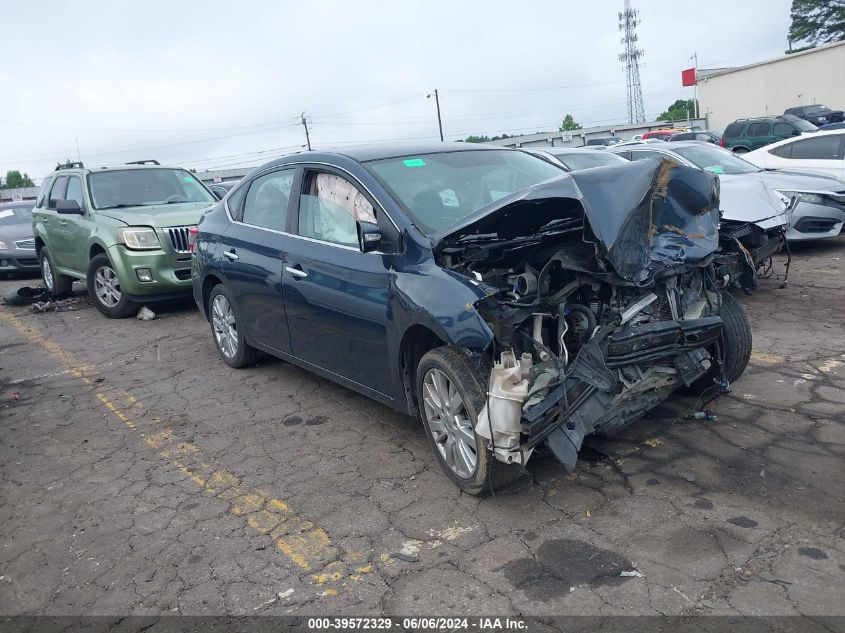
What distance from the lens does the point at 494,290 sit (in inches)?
144

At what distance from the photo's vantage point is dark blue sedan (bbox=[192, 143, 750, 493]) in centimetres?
361

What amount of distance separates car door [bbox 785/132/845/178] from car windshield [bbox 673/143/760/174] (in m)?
1.79

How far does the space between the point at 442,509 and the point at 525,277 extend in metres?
1.28

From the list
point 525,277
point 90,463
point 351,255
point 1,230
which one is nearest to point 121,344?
point 90,463

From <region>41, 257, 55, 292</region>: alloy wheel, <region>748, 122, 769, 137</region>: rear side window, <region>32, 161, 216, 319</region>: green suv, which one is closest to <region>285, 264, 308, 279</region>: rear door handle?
<region>32, 161, 216, 319</region>: green suv

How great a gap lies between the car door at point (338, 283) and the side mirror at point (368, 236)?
0.05 meters

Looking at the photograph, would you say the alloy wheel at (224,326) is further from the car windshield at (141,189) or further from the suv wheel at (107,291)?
the car windshield at (141,189)

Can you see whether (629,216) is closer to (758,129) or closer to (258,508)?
(258,508)

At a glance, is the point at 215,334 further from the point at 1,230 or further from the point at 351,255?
the point at 1,230

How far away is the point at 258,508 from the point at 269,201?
2.58 meters

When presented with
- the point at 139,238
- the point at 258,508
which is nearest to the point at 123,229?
the point at 139,238

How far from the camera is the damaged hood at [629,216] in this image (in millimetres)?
3633

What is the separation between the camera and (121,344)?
825cm

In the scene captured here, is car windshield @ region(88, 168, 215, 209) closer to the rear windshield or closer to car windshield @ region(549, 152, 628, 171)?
car windshield @ region(549, 152, 628, 171)
